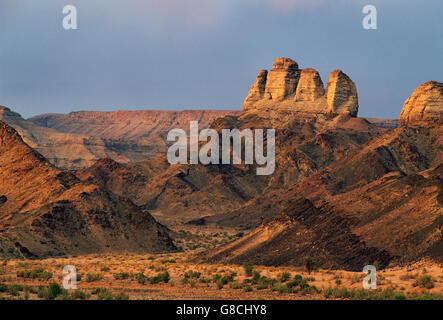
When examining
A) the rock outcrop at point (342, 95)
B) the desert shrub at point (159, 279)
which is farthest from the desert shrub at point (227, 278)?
the rock outcrop at point (342, 95)

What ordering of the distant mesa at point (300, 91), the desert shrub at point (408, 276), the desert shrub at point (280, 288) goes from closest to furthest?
the desert shrub at point (280, 288)
the desert shrub at point (408, 276)
the distant mesa at point (300, 91)

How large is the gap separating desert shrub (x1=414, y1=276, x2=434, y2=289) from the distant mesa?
471ft

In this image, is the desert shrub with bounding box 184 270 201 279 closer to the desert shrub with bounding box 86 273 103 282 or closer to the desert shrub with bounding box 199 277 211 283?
the desert shrub with bounding box 199 277 211 283

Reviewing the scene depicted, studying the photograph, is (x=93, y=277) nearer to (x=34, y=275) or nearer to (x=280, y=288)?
(x=34, y=275)

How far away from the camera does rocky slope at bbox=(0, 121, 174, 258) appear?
2720 inches

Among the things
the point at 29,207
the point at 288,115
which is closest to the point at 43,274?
the point at 29,207

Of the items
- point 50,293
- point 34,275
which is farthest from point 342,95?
point 50,293

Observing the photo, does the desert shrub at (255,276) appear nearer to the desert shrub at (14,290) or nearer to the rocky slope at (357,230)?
the rocky slope at (357,230)

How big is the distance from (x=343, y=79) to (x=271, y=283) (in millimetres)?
148067

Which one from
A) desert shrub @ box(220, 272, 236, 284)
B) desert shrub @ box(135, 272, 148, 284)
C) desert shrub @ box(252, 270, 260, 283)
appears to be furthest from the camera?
desert shrub @ box(135, 272, 148, 284)

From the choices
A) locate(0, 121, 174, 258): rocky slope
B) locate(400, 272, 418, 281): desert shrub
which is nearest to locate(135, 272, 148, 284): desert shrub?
locate(400, 272, 418, 281): desert shrub

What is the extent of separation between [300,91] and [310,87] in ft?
9.10

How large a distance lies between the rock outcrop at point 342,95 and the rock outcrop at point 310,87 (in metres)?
2.56

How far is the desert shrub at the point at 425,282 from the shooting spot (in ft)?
123
